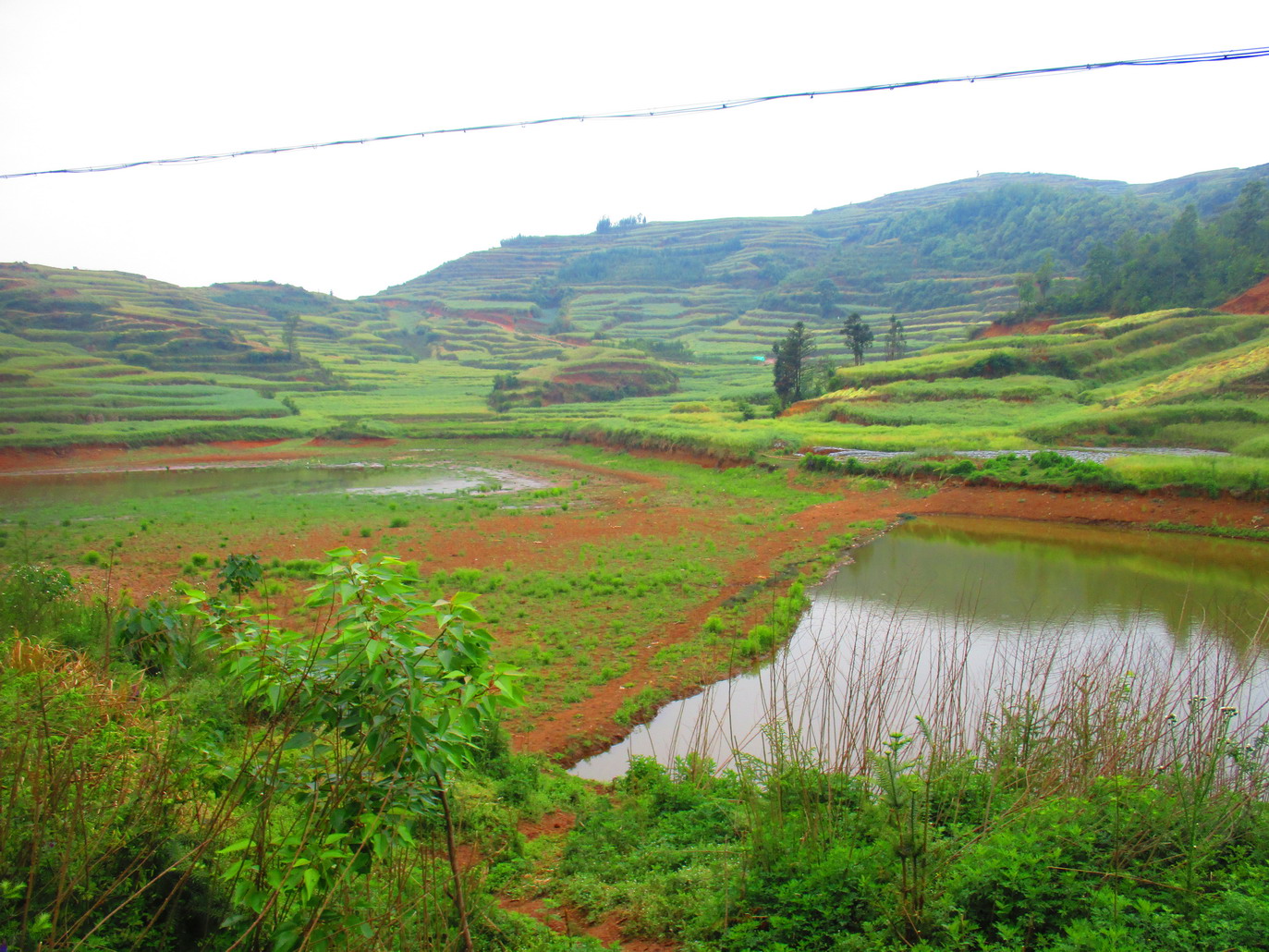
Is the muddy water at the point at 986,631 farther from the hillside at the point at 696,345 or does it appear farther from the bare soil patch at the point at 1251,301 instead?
the bare soil patch at the point at 1251,301

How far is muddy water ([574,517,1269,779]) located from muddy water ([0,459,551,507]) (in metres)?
19.0

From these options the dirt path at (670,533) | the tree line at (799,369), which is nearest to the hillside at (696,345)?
the tree line at (799,369)

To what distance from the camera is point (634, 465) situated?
36906 mm

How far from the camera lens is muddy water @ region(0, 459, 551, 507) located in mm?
29172

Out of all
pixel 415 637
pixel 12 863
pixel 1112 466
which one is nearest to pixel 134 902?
pixel 12 863

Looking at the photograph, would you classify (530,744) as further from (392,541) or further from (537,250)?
(537,250)

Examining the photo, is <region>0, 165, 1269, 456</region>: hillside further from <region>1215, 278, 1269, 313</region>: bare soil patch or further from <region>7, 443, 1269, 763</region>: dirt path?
<region>7, 443, 1269, 763</region>: dirt path

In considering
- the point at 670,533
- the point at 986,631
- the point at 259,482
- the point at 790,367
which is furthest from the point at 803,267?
the point at 986,631

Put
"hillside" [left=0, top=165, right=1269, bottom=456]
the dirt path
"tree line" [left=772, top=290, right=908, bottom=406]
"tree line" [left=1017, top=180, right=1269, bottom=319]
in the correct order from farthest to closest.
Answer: "tree line" [left=1017, top=180, right=1269, bottom=319], "tree line" [left=772, top=290, right=908, bottom=406], "hillside" [left=0, top=165, right=1269, bottom=456], the dirt path

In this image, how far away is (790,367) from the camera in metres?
46.5

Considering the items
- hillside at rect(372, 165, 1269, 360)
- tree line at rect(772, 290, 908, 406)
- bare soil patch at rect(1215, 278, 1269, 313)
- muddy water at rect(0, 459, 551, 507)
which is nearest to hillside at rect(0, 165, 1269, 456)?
hillside at rect(372, 165, 1269, 360)

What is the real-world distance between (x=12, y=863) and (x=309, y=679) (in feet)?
4.09

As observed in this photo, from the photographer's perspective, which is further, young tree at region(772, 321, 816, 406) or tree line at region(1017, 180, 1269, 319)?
tree line at region(1017, 180, 1269, 319)

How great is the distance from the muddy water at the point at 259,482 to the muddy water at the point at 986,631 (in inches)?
748
